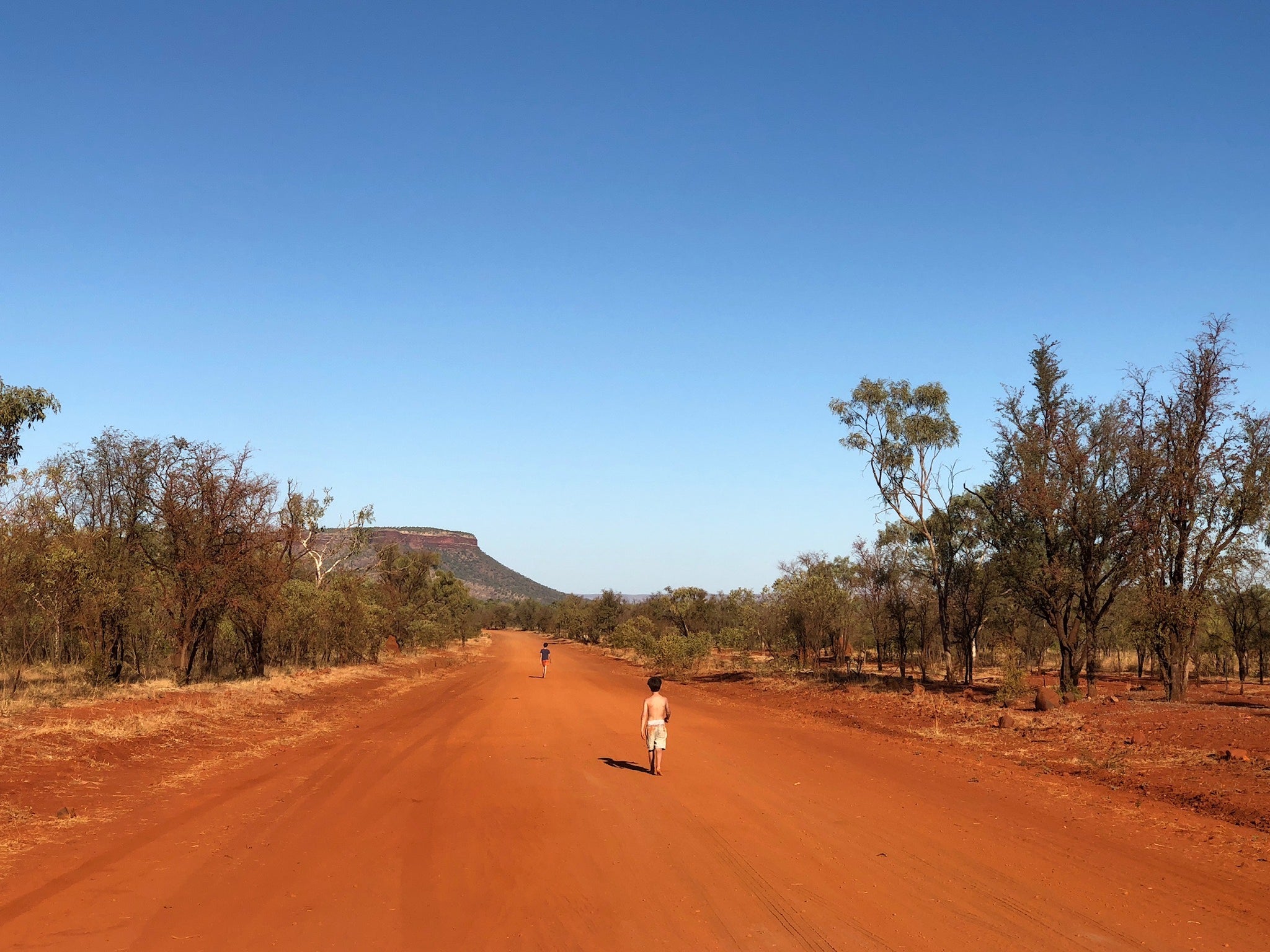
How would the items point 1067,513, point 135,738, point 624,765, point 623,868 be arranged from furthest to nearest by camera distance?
1. point 1067,513
2. point 135,738
3. point 624,765
4. point 623,868

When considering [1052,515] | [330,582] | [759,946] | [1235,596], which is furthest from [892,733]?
[330,582]

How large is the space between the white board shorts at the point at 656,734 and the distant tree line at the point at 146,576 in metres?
15.4

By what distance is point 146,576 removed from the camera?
2489 centimetres

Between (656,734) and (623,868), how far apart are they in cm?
499

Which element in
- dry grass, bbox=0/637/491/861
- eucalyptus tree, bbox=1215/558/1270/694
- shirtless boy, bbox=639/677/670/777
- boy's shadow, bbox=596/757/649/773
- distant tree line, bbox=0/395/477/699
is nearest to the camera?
dry grass, bbox=0/637/491/861

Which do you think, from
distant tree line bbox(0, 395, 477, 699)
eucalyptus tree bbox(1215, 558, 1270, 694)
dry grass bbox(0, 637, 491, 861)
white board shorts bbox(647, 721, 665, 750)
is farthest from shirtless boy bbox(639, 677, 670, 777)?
eucalyptus tree bbox(1215, 558, 1270, 694)

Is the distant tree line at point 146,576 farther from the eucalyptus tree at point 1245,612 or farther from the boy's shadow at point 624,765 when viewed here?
the eucalyptus tree at point 1245,612

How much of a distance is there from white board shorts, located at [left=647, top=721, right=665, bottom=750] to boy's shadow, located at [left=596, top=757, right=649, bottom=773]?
0.59 m

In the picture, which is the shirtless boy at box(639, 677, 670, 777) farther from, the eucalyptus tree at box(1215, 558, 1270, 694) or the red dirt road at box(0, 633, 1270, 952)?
the eucalyptus tree at box(1215, 558, 1270, 694)

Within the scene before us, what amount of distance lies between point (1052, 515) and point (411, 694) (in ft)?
72.5

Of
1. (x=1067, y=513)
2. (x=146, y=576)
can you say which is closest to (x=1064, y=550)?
(x=1067, y=513)

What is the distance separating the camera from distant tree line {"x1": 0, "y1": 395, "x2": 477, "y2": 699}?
2016cm

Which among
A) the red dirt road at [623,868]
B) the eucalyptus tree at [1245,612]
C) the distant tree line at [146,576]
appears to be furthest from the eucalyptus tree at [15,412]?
the eucalyptus tree at [1245,612]

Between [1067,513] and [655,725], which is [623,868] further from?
[1067,513]
